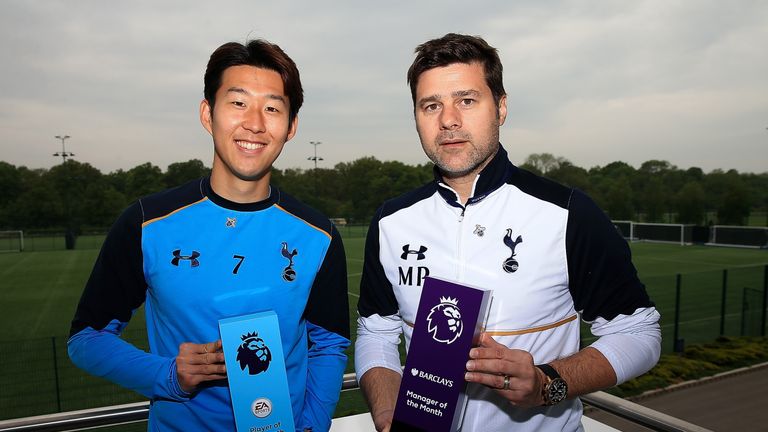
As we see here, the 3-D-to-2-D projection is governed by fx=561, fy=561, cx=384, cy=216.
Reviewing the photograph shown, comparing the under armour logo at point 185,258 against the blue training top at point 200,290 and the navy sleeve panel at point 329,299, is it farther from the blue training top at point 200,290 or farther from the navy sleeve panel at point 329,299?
the navy sleeve panel at point 329,299

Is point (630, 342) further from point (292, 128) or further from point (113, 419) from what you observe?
point (113, 419)

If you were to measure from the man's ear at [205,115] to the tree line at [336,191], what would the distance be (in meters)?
51.7

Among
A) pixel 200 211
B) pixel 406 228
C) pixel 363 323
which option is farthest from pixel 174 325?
pixel 406 228

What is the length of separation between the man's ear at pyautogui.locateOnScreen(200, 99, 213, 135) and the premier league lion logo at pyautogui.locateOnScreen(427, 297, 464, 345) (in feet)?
4.37

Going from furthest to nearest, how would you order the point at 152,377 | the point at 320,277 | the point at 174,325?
the point at 320,277, the point at 174,325, the point at 152,377

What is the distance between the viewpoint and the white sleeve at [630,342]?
2.11m

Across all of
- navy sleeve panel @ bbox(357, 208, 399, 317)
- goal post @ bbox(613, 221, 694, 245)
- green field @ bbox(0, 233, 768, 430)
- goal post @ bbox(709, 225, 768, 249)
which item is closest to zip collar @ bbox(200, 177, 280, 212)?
navy sleeve panel @ bbox(357, 208, 399, 317)

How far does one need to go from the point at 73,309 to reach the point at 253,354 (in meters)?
22.8

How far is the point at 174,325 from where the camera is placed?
7.37ft

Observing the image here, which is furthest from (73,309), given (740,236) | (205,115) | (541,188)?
(740,236)

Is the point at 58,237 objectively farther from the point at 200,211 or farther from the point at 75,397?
the point at 200,211

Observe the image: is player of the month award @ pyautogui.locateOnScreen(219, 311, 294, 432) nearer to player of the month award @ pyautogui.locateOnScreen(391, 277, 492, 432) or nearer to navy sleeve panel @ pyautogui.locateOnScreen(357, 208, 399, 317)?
player of the month award @ pyautogui.locateOnScreen(391, 277, 492, 432)

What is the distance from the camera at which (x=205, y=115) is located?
2.46 meters

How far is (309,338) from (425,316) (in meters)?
0.90
